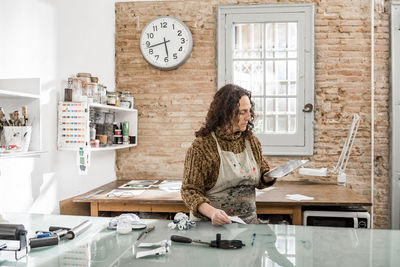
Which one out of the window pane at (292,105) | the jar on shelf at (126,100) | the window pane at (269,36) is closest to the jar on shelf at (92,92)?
the jar on shelf at (126,100)

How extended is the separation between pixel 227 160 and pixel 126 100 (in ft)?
5.67

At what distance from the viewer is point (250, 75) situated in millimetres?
3709

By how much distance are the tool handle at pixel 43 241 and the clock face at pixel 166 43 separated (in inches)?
102

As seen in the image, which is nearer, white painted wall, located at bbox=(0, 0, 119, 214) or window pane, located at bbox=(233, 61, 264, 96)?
white painted wall, located at bbox=(0, 0, 119, 214)

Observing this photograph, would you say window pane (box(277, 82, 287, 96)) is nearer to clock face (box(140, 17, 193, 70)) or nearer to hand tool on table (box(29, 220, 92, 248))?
clock face (box(140, 17, 193, 70))

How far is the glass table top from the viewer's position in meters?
1.25

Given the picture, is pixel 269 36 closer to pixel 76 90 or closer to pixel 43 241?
pixel 76 90

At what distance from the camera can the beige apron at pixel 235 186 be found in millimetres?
2223

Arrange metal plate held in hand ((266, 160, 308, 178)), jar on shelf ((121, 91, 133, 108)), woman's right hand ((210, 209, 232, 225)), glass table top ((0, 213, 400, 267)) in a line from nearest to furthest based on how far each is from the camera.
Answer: glass table top ((0, 213, 400, 267)) < woman's right hand ((210, 209, 232, 225)) < metal plate held in hand ((266, 160, 308, 178)) < jar on shelf ((121, 91, 133, 108))

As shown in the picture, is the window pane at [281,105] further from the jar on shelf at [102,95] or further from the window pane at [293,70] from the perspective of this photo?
the jar on shelf at [102,95]

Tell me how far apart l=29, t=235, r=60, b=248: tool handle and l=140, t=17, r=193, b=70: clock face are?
2.60 meters

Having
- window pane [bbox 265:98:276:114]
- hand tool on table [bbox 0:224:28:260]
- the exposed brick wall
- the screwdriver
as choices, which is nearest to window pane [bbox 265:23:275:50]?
the exposed brick wall

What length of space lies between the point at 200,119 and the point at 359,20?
197cm

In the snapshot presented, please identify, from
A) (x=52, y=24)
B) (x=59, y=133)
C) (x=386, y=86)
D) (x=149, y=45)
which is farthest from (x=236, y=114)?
(x=386, y=86)
